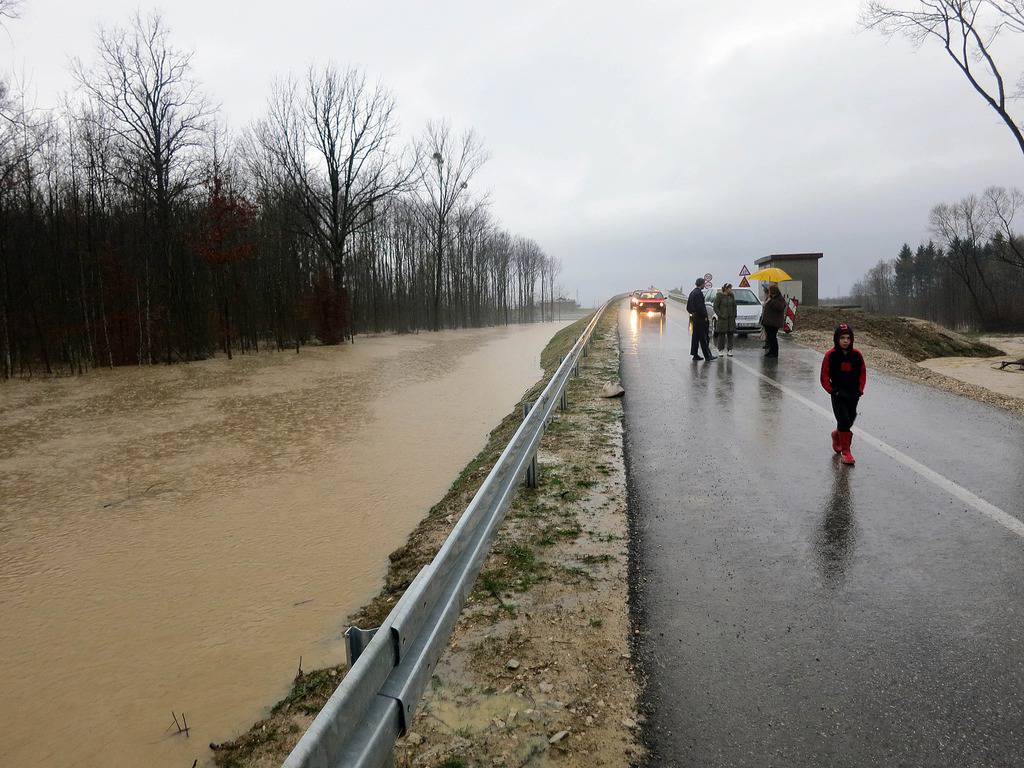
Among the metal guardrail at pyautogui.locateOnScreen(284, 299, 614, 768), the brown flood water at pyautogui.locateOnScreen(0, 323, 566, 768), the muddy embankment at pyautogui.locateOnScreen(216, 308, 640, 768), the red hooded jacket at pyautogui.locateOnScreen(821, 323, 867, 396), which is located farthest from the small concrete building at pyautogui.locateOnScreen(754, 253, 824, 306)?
the metal guardrail at pyautogui.locateOnScreen(284, 299, 614, 768)

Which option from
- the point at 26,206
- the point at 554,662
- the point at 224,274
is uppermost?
the point at 26,206

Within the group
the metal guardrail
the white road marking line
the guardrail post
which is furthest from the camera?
the white road marking line

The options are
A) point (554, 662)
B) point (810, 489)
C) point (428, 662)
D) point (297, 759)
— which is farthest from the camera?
point (810, 489)

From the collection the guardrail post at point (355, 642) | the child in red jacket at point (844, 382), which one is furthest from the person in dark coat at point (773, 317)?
the guardrail post at point (355, 642)

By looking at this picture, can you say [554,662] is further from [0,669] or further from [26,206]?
[26,206]

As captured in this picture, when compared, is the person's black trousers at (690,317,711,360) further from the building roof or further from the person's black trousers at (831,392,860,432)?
the building roof

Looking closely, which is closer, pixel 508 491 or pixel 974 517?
pixel 508 491

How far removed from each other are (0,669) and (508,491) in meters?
4.02

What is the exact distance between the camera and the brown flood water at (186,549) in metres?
4.16

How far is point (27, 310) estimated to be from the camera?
24344mm

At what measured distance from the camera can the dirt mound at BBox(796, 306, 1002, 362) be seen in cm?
2270

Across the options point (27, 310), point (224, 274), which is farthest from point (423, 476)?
point (224, 274)

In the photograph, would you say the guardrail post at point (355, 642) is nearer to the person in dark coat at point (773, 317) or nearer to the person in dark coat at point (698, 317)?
the person in dark coat at point (698, 317)

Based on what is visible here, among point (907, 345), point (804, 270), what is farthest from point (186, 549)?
point (804, 270)
